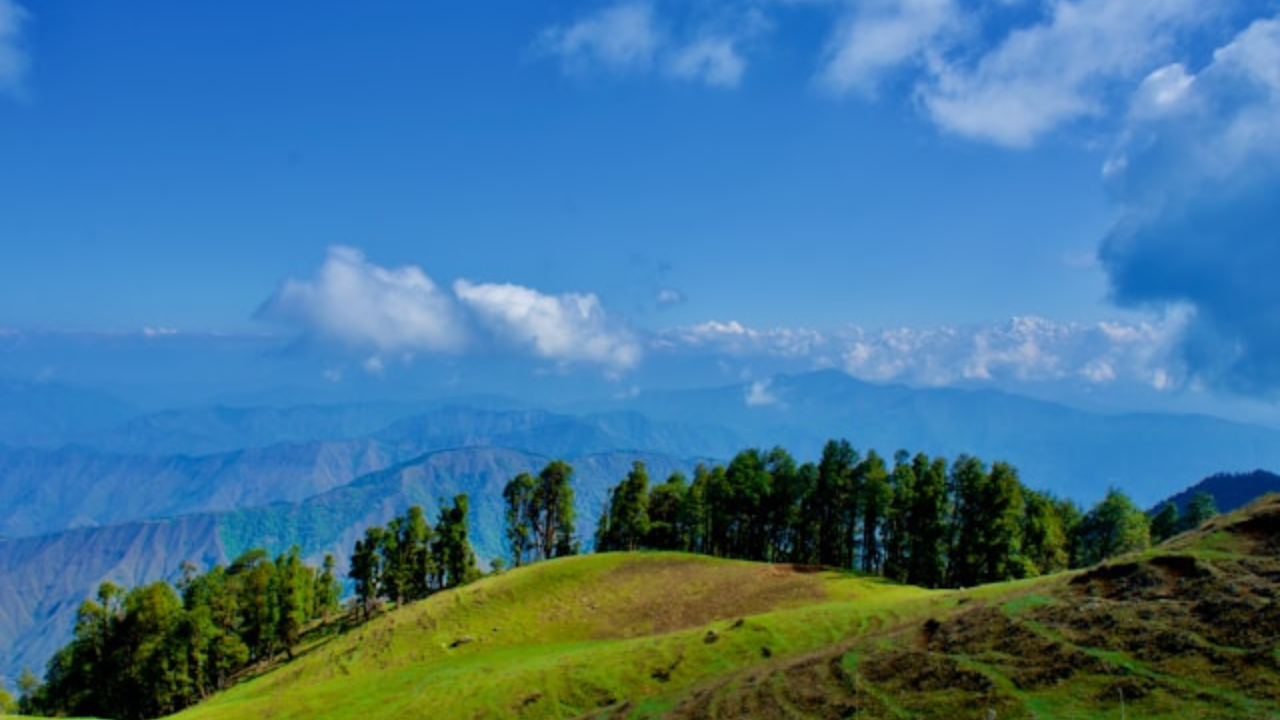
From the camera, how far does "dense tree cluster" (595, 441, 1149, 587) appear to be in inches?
2916

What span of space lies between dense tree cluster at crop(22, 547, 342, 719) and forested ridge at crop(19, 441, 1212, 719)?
0.57 ft

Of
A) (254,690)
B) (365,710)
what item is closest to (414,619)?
(254,690)

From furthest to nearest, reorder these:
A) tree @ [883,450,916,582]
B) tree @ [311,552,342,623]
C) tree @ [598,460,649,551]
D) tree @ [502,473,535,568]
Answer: tree @ [502,473,535,568] → tree @ [598,460,649,551] → tree @ [311,552,342,623] → tree @ [883,450,916,582]

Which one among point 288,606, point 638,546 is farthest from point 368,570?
point 638,546

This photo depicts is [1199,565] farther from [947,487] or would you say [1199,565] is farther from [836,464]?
[836,464]

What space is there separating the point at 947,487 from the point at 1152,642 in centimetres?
6061

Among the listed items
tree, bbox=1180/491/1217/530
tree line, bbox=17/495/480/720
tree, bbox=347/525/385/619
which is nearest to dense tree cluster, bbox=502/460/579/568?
tree line, bbox=17/495/480/720

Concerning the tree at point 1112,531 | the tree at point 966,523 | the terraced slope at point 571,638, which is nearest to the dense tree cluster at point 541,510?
the terraced slope at point 571,638

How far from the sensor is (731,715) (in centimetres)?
2441

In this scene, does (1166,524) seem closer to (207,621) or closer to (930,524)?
(930,524)

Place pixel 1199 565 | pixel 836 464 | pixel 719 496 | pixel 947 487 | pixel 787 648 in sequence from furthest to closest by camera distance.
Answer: pixel 719 496
pixel 836 464
pixel 947 487
pixel 787 648
pixel 1199 565

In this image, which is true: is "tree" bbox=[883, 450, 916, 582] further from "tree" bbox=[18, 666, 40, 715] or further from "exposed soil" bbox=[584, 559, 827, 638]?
"tree" bbox=[18, 666, 40, 715]

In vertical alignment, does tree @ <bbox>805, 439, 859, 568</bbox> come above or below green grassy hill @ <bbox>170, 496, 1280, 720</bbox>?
above

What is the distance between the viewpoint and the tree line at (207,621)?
228 ft
